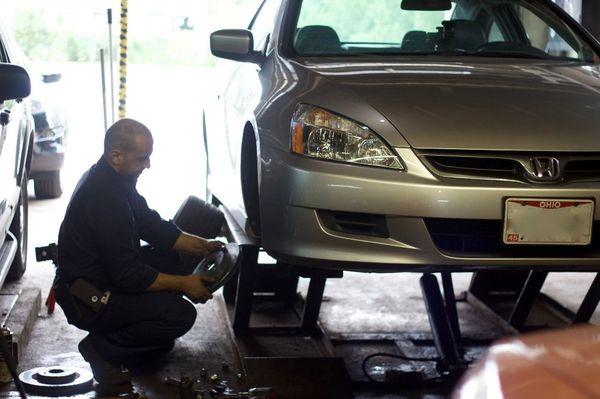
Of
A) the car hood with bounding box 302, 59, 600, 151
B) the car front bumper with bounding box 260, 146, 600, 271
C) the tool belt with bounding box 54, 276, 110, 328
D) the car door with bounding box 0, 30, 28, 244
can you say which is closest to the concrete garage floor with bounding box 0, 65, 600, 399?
the tool belt with bounding box 54, 276, 110, 328

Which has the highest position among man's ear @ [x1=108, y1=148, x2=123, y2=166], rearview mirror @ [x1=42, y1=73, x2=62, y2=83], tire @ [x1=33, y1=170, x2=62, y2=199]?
man's ear @ [x1=108, y1=148, x2=123, y2=166]

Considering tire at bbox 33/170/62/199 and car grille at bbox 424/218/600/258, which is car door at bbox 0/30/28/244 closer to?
car grille at bbox 424/218/600/258

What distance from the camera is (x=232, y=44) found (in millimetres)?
4848

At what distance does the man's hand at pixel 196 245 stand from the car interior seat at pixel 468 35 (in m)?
1.50

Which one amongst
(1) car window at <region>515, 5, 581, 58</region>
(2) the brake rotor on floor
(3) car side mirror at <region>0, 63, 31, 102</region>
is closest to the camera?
(3) car side mirror at <region>0, 63, 31, 102</region>

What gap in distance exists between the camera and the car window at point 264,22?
524cm

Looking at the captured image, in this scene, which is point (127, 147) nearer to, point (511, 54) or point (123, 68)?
point (511, 54)

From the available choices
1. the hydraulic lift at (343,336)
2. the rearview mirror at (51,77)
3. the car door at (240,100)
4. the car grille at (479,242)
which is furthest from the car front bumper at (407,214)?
the rearview mirror at (51,77)

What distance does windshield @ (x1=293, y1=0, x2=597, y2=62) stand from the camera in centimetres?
495

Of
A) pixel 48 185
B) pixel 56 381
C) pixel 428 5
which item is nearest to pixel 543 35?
pixel 428 5

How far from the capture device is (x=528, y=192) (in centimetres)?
396

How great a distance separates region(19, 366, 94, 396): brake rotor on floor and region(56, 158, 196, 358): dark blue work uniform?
16 cm

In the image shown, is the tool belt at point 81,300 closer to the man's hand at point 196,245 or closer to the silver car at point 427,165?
the man's hand at point 196,245

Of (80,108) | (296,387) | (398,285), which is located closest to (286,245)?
(296,387)
